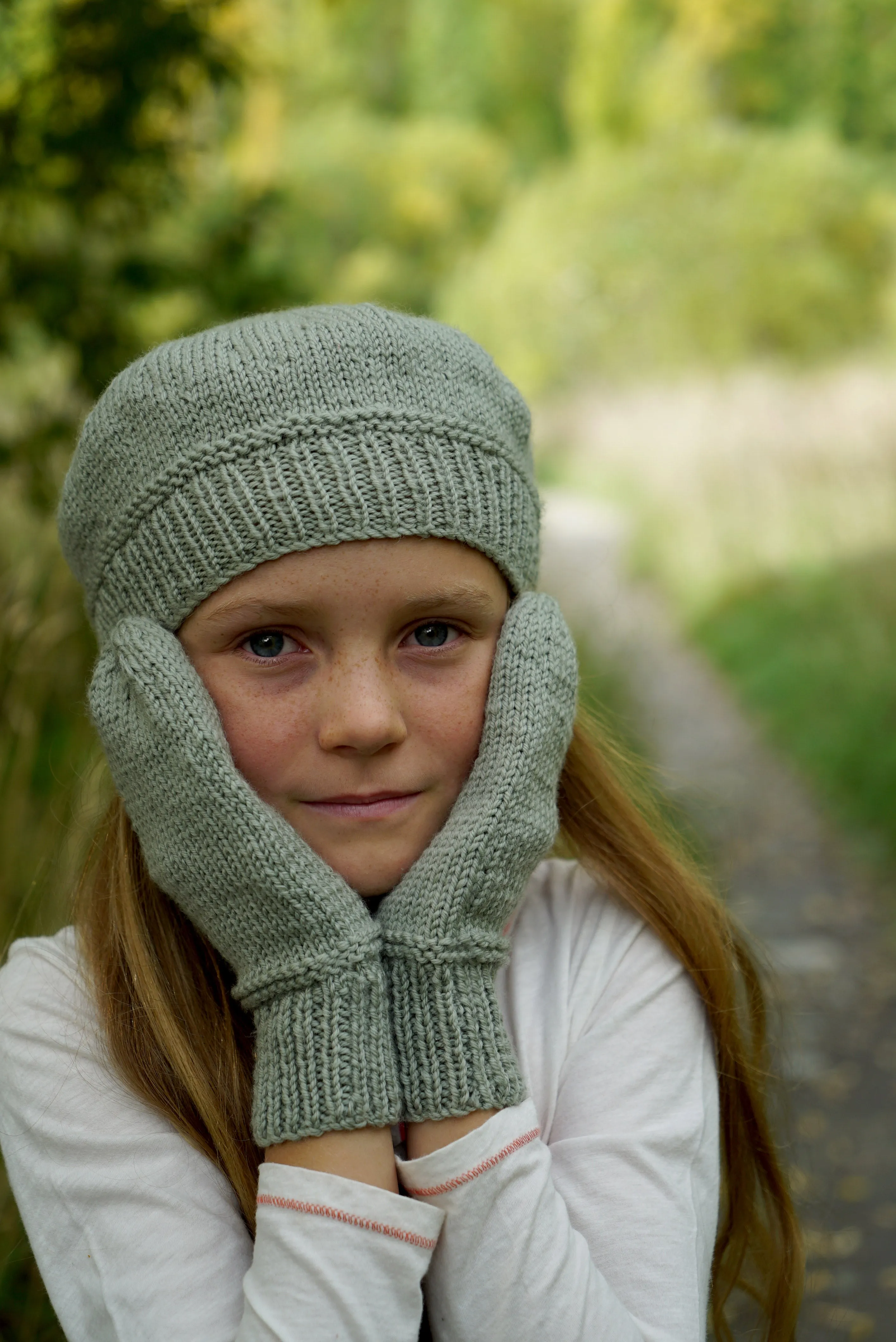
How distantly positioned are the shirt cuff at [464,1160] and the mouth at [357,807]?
0.41 m

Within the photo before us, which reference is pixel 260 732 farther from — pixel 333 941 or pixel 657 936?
pixel 657 936

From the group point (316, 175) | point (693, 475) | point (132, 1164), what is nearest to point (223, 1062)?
point (132, 1164)

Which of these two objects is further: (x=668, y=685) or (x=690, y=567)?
(x=690, y=567)

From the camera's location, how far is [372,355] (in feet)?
5.18

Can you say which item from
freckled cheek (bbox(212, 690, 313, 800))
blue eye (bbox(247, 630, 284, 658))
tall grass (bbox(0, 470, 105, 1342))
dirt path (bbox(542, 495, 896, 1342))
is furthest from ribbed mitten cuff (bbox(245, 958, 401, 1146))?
dirt path (bbox(542, 495, 896, 1342))

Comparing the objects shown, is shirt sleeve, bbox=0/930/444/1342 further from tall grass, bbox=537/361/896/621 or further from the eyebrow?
tall grass, bbox=537/361/896/621

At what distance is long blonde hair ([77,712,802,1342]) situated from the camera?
1532mm

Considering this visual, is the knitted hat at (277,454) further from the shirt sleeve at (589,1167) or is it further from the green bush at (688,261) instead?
the green bush at (688,261)

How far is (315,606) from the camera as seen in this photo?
1.49 meters

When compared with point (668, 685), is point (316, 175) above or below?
above

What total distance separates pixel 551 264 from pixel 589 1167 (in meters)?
19.6

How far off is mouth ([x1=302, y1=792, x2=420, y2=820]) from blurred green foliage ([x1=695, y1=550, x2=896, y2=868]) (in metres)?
4.14

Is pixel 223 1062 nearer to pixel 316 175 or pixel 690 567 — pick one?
pixel 690 567

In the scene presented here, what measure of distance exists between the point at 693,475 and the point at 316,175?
523 inches
